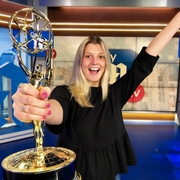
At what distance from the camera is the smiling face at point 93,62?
1018 mm

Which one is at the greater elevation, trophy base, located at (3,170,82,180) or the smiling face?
the smiling face

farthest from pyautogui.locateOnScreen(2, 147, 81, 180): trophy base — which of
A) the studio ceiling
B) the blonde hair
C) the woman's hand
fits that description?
the studio ceiling

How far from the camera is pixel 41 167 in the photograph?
0.53 m

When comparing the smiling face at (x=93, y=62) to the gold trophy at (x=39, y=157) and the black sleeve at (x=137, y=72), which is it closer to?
the black sleeve at (x=137, y=72)

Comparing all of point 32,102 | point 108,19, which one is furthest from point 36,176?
point 108,19

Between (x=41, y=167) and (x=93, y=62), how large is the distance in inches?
23.5

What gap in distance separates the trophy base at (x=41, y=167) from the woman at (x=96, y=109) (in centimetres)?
20

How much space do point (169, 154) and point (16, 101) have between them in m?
3.08

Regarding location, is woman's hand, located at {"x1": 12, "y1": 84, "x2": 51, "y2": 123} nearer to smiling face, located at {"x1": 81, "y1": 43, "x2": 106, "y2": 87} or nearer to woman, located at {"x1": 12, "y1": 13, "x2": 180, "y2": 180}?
woman, located at {"x1": 12, "y1": 13, "x2": 180, "y2": 180}

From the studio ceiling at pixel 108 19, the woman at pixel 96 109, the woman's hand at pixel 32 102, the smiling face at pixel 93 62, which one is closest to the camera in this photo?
the woman's hand at pixel 32 102

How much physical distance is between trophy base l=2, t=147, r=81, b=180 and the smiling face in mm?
492

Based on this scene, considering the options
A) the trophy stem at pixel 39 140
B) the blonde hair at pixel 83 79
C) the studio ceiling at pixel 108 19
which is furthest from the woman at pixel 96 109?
the studio ceiling at pixel 108 19

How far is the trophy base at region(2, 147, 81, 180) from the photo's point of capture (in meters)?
0.50

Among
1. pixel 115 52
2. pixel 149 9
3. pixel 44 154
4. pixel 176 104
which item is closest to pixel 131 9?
pixel 149 9
